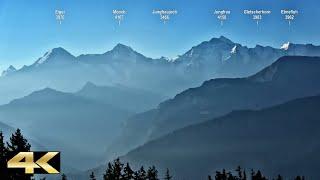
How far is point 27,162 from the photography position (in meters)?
14.2

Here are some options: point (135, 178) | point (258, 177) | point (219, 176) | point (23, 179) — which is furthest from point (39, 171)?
point (258, 177)

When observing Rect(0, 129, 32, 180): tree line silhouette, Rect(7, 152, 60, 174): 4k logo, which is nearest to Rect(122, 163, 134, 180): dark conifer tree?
Rect(0, 129, 32, 180): tree line silhouette

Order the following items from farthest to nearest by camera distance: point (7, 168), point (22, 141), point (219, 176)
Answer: point (219, 176)
point (22, 141)
point (7, 168)

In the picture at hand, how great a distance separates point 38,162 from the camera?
1418 cm

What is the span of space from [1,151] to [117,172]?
26.1 metres

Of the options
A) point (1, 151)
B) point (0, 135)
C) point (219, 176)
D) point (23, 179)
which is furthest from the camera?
point (219, 176)

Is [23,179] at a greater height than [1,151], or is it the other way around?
[1,151]

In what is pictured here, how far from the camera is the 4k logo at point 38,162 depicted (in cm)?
1411

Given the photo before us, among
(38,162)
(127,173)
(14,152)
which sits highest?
Answer: (127,173)

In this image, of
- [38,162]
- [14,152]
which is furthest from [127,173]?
[38,162]

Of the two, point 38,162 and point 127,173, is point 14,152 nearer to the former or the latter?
point 38,162

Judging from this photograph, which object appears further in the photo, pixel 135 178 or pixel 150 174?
pixel 150 174

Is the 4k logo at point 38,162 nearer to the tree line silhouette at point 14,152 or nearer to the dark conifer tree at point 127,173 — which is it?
the tree line silhouette at point 14,152

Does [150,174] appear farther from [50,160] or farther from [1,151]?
[50,160]
